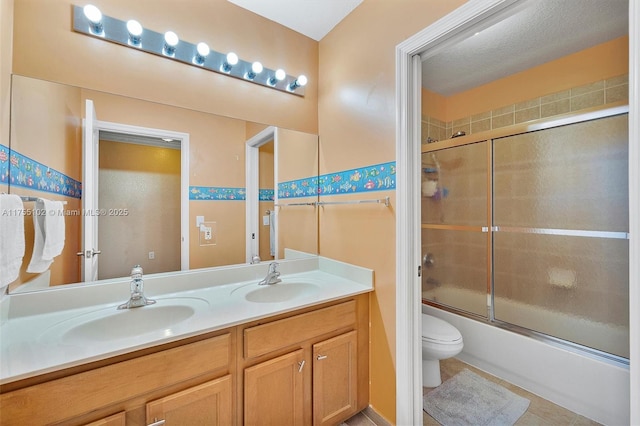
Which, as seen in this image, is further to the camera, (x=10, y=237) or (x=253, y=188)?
(x=253, y=188)

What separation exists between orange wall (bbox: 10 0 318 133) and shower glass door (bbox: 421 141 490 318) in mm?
1402

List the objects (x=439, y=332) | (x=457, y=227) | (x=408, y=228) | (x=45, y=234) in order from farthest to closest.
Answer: (x=457, y=227) < (x=439, y=332) < (x=408, y=228) < (x=45, y=234)

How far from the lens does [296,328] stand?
1225 millimetres

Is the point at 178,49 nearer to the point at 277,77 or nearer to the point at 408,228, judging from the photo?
the point at 277,77

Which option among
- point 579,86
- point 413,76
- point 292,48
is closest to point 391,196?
point 413,76

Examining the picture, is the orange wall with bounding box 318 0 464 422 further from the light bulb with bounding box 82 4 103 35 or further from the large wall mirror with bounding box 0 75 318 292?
the light bulb with bounding box 82 4 103 35

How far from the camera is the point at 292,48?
184cm

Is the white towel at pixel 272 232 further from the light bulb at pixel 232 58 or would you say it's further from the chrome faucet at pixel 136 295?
the light bulb at pixel 232 58

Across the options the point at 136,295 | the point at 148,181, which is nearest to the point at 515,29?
the point at 148,181

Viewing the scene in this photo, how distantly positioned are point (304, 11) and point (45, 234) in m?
1.83

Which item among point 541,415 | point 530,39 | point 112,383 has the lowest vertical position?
point 541,415

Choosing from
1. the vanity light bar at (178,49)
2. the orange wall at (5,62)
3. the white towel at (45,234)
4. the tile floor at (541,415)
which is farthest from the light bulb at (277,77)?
the tile floor at (541,415)

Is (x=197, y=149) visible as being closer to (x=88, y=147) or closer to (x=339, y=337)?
(x=88, y=147)

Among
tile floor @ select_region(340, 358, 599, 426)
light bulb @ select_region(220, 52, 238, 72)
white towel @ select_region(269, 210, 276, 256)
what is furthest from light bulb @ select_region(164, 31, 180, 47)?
tile floor @ select_region(340, 358, 599, 426)
